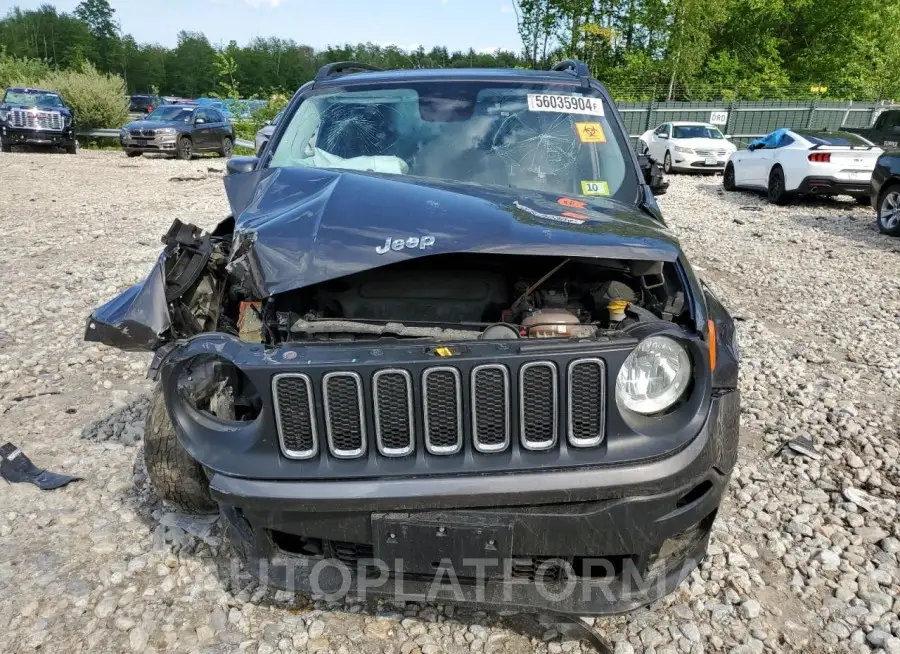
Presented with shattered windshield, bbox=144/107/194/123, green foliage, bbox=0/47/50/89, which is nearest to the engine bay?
shattered windshield, bbox=144/107/194/123

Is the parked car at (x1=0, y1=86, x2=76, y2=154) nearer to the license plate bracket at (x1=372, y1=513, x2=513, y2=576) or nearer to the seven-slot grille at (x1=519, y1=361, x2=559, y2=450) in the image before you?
the license plate bracket at (x1=372, y1=513, x2=513, y2=576)

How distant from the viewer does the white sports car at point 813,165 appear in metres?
11.6

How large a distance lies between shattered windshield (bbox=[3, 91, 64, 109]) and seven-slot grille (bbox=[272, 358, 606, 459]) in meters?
23.5

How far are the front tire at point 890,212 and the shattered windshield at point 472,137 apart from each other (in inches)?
320

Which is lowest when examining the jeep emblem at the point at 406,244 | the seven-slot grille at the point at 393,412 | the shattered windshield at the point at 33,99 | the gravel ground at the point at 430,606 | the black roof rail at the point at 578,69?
the gravel ground at the point at 430,606

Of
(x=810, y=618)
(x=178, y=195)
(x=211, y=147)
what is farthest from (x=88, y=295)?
(x=211, y=147)

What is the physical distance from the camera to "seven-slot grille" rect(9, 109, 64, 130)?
2016 cm

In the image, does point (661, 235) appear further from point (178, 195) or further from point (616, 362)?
point (178, 195)

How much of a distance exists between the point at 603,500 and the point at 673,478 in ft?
0.68

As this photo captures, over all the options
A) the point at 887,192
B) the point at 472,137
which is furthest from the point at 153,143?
the point at 472,137

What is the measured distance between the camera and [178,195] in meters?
13.1

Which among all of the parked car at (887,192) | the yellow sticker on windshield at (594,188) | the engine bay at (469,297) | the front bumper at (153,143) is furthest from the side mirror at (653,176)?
the front bumper at (153,143)

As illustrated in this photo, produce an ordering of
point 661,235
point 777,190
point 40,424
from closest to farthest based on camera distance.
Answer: point 661,235 < point 40,424 < point 777,190

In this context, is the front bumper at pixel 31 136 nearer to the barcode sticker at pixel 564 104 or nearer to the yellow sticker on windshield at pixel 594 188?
the barcode sticker at pixel 564 104
